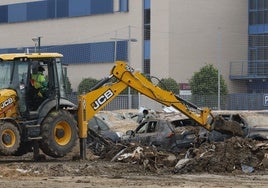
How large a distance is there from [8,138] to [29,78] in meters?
1.63

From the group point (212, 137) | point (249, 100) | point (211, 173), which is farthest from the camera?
point (249, 100)

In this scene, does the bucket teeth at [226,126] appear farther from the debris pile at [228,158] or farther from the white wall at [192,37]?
the white wall at [192,37]

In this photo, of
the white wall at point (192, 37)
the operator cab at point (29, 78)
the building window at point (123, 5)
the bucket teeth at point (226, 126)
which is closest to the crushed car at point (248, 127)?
the bucket teeth at point (226, 126)

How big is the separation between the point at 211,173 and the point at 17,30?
64.2 m

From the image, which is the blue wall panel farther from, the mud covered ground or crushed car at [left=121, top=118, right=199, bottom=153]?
the mud covered ground

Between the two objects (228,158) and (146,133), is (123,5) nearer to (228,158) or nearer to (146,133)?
(146,133)

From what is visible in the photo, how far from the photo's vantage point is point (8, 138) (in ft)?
50.0

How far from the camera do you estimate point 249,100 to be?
49.2 meters

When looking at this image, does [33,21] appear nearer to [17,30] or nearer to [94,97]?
[17,30]

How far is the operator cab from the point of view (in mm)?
→ 15820

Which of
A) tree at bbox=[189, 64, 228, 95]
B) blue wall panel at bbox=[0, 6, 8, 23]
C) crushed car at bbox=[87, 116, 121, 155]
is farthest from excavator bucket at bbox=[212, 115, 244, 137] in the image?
blue wall panel at bbox=[0, 6, 8, 23]

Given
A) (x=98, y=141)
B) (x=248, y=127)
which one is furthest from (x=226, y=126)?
(x=98, y=141)

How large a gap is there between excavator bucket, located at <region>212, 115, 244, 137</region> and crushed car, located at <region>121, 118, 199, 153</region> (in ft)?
2.44

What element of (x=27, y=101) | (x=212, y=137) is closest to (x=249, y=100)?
(x=212, y=137)
